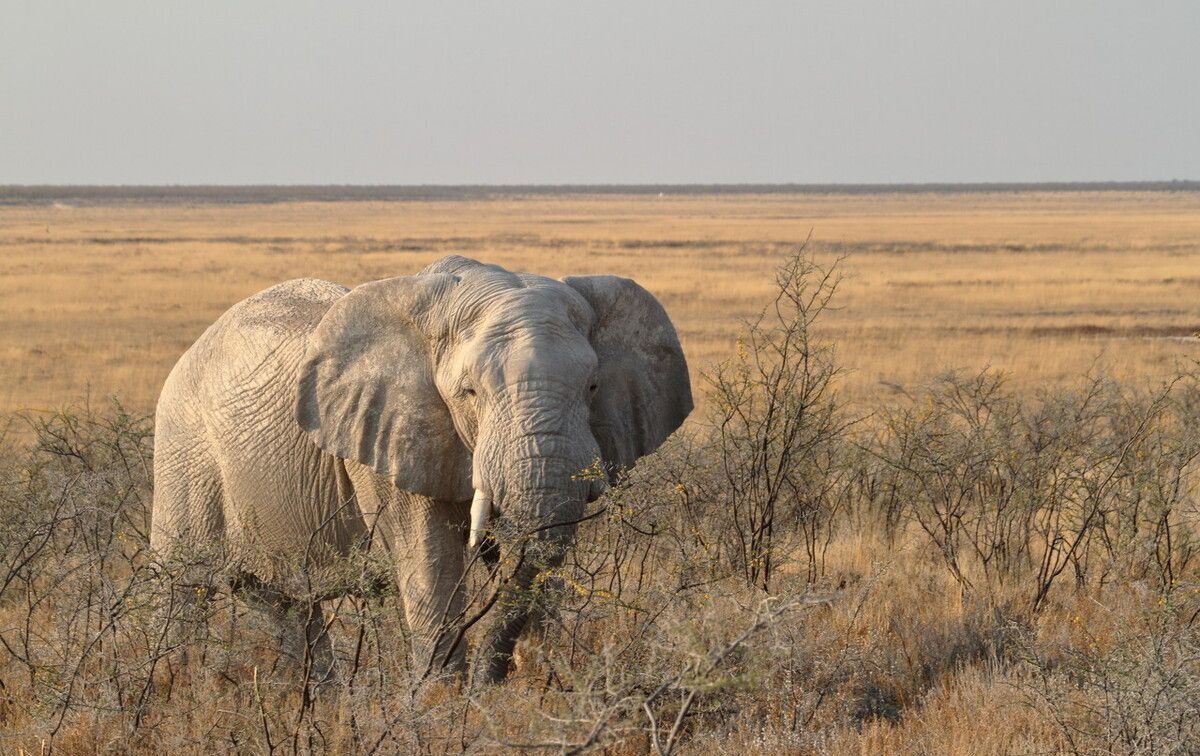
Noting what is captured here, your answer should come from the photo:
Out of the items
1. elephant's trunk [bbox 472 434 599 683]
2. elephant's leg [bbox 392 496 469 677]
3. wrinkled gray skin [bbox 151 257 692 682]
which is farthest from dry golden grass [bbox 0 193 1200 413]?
elephant's trunk [bbox 472 434 599 683]

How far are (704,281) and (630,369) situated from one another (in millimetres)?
31148

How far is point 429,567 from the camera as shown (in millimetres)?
5414

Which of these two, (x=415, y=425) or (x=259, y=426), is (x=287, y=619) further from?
(x=415, y=425)

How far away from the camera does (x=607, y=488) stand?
16.0ft

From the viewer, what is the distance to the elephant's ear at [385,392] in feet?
17.4

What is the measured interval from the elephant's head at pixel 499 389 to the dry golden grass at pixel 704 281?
367 inches

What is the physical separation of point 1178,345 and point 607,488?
1929cm

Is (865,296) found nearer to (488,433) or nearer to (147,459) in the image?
(147,459)

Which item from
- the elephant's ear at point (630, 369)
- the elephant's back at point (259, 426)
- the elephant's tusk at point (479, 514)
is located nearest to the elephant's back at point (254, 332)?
the elephant's back at point (259, 426)

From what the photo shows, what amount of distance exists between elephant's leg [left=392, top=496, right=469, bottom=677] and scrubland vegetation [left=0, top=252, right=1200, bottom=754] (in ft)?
0.43

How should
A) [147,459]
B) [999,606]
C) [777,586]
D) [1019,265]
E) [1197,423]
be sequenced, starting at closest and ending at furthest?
[999,606]
[777,586]
[1197,423]
[147,459]
[1019,265]

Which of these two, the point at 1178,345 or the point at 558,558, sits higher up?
the point at 558,558

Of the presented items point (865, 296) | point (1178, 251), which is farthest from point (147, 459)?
point (1178, 251)

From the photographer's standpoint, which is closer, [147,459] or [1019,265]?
[147,459]
